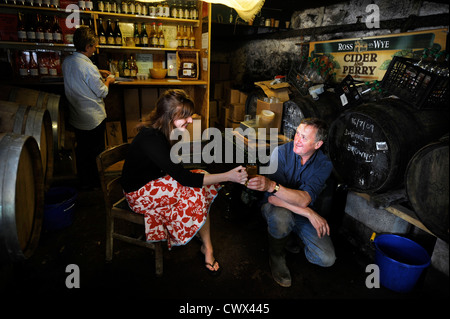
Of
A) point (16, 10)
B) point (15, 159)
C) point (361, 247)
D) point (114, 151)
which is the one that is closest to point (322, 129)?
point (361, 247)

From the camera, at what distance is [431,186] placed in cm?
178

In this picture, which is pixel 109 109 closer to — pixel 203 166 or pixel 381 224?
pixel 203 166

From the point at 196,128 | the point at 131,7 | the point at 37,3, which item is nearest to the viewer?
the point at 37,3

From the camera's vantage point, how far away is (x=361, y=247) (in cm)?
269

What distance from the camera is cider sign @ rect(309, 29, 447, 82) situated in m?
2.58

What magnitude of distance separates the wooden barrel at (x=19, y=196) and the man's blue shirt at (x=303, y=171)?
72.1 inches

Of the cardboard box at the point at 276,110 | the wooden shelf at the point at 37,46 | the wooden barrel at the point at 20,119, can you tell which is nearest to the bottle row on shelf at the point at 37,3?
the wooden shelf at the point at 37,46

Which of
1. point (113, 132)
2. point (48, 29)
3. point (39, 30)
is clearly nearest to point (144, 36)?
point (48, 29)

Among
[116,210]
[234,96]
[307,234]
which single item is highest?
[234,96]

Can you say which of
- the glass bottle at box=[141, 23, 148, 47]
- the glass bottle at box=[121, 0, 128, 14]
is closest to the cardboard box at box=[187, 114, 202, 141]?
the glass bottle at box=[141, 23, 148, 47]

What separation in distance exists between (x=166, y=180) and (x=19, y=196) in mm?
941

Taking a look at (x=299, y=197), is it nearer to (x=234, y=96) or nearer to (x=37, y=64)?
(x=234, y=96)

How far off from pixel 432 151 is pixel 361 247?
131 centimetres

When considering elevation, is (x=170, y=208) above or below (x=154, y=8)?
below
